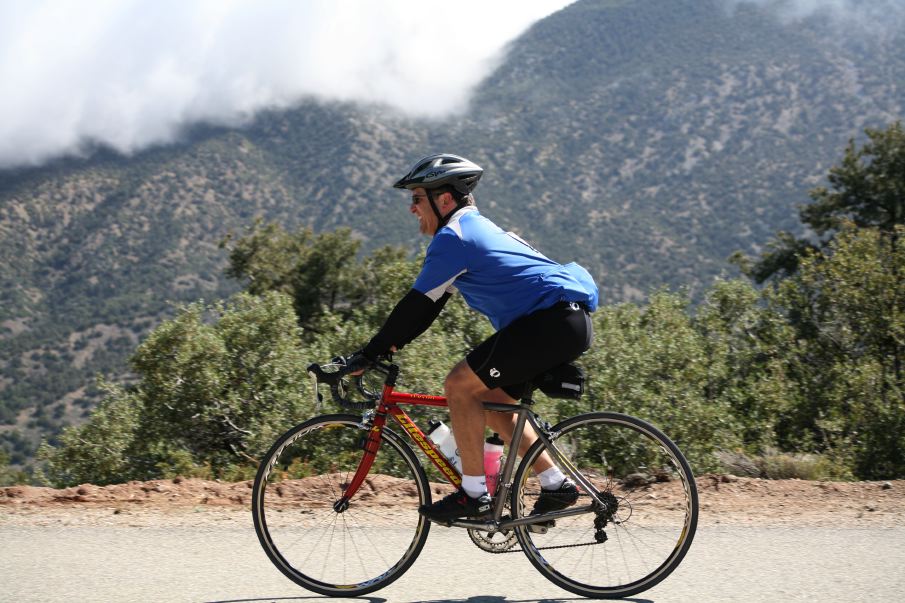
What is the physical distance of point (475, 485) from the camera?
13.0 feet

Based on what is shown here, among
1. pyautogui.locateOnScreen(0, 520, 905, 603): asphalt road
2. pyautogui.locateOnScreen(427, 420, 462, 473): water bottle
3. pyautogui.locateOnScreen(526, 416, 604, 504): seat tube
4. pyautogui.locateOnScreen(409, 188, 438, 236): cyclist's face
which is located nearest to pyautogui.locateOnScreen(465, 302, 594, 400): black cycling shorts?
pyautogui.locateOnScreen(526, 416, 604, 504): seat tube

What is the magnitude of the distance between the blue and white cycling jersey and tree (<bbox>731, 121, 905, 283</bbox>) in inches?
1192

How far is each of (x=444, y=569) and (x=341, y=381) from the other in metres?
1.07

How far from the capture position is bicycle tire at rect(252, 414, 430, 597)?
4090mm

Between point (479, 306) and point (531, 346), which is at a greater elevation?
point (479, 306)

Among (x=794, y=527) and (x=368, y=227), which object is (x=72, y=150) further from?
(x=794, y=527)

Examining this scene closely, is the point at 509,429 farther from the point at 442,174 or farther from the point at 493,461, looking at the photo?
the point at 442,174

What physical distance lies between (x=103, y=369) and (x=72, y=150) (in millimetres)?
58434

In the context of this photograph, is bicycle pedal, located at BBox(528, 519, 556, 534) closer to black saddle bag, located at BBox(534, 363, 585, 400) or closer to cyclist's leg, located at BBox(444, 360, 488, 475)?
cyclist's leg, located at BBox(444, 360, 488, 475)

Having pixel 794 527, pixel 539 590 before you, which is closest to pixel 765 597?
pixel 539 590

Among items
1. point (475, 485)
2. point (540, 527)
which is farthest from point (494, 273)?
point (540, 527)

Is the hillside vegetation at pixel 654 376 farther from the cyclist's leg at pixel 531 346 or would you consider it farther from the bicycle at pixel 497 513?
the cyclist's leg at pixel 531 346

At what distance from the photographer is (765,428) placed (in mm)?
15570

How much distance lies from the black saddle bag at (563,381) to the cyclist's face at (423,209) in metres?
0.84
